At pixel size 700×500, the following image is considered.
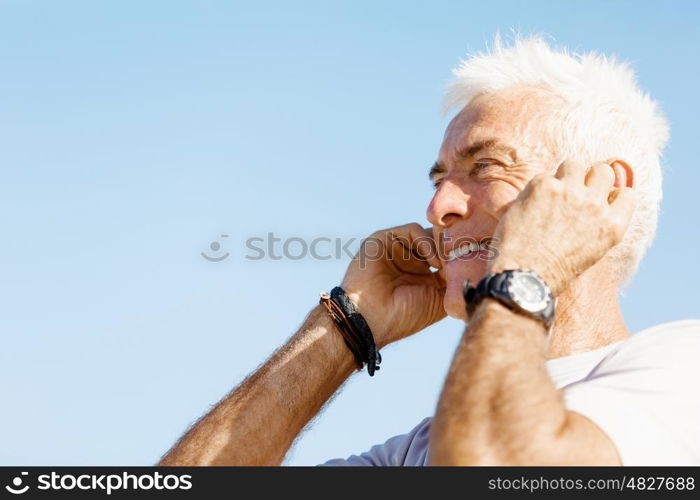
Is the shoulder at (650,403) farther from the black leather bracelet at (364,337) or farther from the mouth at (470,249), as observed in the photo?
the black leather bracelet at (364,337)

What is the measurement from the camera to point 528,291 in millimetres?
2771

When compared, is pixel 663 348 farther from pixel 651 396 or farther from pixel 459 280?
pixel 459 280

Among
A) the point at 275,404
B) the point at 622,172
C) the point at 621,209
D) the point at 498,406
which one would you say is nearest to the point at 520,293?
the point at 498,406

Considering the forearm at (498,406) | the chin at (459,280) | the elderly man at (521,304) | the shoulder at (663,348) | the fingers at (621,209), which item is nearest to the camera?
the forearm at (498,406)

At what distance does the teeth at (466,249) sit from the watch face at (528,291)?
1.11 m

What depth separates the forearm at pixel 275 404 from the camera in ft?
13.2

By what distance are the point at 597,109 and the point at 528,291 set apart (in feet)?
5.49

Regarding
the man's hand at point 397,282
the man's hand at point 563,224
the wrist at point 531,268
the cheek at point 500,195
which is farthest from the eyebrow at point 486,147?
the wrist at point 531,268

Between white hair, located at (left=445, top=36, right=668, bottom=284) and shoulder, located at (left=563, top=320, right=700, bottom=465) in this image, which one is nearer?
shoulder, located at (left=563, top=320, right=700, bottom=465)

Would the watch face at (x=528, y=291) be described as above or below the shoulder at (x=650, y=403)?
above

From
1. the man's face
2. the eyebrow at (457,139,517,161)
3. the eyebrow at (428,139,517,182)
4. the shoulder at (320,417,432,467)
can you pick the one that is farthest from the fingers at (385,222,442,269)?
the shoulder at (320,417,432,467)

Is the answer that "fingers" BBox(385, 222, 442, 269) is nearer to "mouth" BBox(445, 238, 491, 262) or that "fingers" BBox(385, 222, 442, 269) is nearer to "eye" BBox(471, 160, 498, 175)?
"mouth" BBox(445, 238, 491, 262)

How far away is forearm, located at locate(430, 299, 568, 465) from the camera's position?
7.89ft

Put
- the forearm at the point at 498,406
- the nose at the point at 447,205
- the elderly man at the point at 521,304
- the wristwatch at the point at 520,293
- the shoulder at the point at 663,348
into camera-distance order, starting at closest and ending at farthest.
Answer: the forearm at the point at 498,406 < the elderly man at the point at 521,304 < the wristwatch at the point at 520,293 < the shoulder at the point at 663,348 < the nose at the point at 447,205
